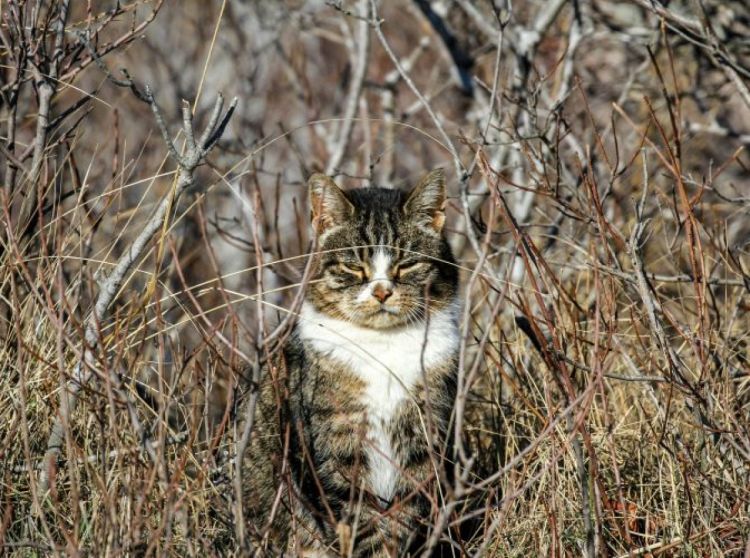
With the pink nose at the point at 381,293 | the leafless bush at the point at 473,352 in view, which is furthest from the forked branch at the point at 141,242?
the pink nose at the point at 381,293

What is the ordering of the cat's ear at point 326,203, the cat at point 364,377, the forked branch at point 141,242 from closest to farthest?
the forked branch at point 141,242, the cat at point 364,377, the cat's ear at point 326,203

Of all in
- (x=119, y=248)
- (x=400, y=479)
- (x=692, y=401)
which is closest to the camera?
(x=692, y=401)

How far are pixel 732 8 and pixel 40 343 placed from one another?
448 cm

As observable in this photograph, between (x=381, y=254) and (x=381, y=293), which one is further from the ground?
(x=381, y=254)

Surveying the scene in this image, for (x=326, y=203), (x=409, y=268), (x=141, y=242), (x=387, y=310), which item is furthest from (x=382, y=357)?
(x=141, y=242)

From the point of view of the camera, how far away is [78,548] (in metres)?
2.52

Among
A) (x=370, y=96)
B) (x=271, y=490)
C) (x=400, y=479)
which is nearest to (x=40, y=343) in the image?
(x=271, y=490)

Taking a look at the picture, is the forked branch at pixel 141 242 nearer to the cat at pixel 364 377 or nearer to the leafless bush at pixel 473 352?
the leafless bush at pixel 473 352

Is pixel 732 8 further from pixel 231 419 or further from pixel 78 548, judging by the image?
pixel 78 548

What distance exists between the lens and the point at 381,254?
3.38 meters

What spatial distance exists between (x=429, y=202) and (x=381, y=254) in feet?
0.99

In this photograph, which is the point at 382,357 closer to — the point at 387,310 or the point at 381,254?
the point at 387,310

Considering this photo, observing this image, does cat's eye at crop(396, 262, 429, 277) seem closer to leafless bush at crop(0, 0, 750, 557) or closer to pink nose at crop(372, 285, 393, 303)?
pink nose at crop(372, 285, 393, 303)

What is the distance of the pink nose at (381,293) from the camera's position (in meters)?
3.29
